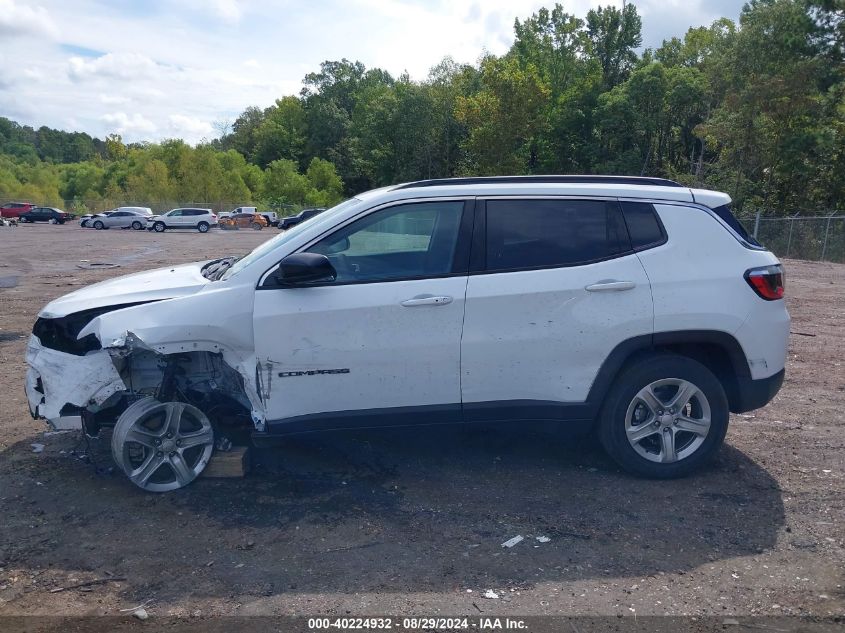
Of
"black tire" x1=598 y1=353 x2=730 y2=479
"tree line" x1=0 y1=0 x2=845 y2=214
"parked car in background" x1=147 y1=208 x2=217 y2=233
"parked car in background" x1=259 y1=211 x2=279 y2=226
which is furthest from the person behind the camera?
"parked car in background" x1=259 y1=211 x2=279 y2=226

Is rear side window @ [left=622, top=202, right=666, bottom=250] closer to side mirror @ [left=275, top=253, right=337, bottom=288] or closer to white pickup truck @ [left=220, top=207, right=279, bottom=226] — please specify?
side mirror @ [left=275, top=253, right=337, bottom=288]

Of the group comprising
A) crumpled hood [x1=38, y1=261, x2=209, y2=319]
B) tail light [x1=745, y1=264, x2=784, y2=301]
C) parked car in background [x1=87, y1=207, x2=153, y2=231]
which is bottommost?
parked car in background [x1=87, y1=207, x2=153, y2=231]

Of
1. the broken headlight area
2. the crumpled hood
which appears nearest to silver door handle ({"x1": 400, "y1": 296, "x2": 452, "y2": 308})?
the crumpled hood

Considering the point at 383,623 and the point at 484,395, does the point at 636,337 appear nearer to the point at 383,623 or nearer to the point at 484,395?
the point at 484,395

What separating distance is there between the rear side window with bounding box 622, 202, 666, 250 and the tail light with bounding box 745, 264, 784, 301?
61cm

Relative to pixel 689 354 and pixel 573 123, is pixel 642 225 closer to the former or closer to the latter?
pixel 689 354

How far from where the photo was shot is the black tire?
491cm

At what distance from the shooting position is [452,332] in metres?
4.74

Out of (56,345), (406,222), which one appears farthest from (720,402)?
(56,345)

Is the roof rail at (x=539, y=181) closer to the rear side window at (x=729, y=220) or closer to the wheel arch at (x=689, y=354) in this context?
the rear side window at (x=729, y=220)

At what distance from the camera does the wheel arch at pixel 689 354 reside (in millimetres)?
4859

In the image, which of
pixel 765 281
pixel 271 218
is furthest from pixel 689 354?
pixel 271 218

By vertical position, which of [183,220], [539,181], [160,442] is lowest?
[160,442]

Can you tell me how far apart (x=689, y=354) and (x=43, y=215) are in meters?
68.1
